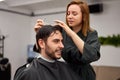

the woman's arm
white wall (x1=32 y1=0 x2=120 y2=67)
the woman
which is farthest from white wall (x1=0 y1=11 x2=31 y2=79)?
the woman's arm

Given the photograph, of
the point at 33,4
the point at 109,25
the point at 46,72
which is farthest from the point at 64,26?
the point at 33,4

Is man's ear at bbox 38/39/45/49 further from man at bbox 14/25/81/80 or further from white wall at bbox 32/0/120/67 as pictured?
white wall at bbox 32/0/120/67

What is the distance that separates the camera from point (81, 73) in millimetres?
1625

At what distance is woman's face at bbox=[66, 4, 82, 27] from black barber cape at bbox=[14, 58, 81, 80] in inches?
12.4

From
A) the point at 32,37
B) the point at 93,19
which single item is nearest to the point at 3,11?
the point at 32,37

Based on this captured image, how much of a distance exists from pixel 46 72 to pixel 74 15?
455 millimetres

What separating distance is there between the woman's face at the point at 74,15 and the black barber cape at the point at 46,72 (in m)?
0.32

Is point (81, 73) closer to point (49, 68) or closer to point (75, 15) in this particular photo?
point (49, 68)

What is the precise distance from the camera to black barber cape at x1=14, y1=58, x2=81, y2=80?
141cm

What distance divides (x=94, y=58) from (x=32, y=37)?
5725 millimetres

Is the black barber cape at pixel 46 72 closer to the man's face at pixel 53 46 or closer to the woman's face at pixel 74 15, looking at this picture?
the man's face at pixel 53 46

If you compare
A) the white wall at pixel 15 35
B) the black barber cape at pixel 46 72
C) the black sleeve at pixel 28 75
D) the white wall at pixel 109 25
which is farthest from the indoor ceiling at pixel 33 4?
the black sleeve at pixel 28 75

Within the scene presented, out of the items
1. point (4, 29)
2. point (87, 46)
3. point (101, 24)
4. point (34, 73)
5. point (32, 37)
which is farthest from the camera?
point (32, 37)

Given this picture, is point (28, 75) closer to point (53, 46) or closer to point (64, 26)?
point (53, 46)
